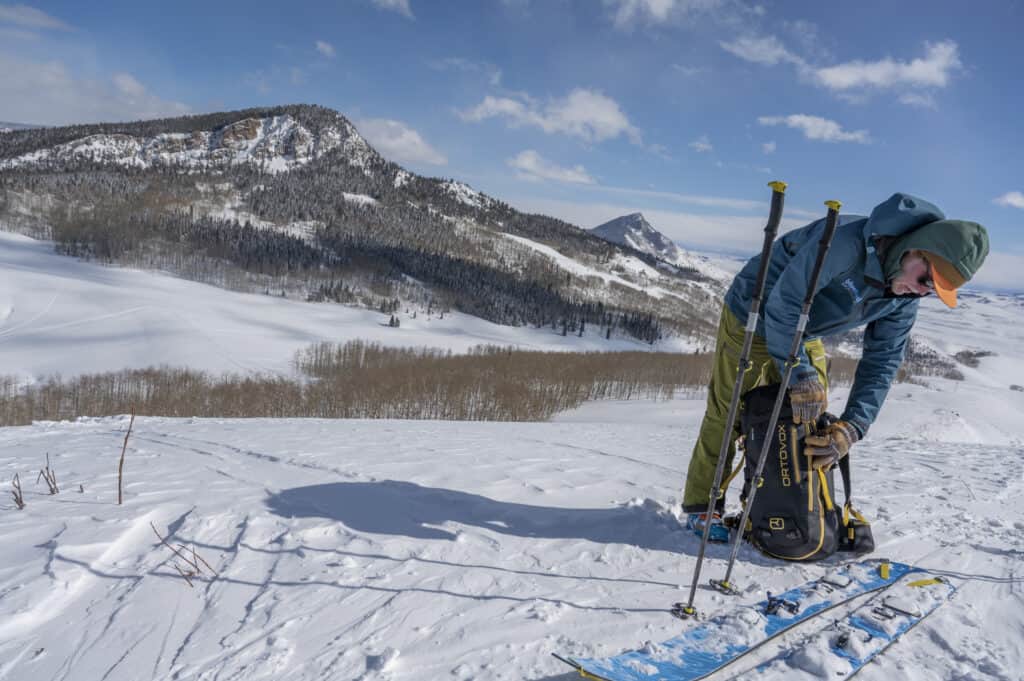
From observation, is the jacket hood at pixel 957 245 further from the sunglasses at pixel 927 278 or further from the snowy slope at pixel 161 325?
the snowy slope at pixel 161 325

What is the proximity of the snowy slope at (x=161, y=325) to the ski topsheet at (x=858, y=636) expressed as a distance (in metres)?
74.5

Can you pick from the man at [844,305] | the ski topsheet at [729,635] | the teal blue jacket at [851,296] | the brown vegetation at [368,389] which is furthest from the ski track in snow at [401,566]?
the brown vegetation at [368,389]

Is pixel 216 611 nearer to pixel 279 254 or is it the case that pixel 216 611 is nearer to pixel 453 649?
pixel 453 649

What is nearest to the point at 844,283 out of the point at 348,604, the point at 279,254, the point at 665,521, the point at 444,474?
the point at 665,521

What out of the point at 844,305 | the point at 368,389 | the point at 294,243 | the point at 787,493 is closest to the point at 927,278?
the point at 844,305

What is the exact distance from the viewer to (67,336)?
2832 inches

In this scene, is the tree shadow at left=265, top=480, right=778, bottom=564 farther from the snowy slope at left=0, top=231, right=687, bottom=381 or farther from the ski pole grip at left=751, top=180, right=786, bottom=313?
the snowy slope at left=0, top=231, right=687, bottom=381

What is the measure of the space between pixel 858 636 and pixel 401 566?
9.12 feet

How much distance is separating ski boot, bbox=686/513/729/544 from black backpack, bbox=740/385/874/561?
0.92ft

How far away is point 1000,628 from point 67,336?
94.7 meters

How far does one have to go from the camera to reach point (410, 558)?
3.70m

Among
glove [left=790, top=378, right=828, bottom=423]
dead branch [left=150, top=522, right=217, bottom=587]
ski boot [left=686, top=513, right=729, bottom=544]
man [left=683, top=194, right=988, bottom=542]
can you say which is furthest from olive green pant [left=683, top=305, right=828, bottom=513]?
dead branch [left=150, top=522, right=217, bottom=587]

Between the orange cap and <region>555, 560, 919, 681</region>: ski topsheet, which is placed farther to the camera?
the orange cap

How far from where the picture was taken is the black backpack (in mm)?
3744
